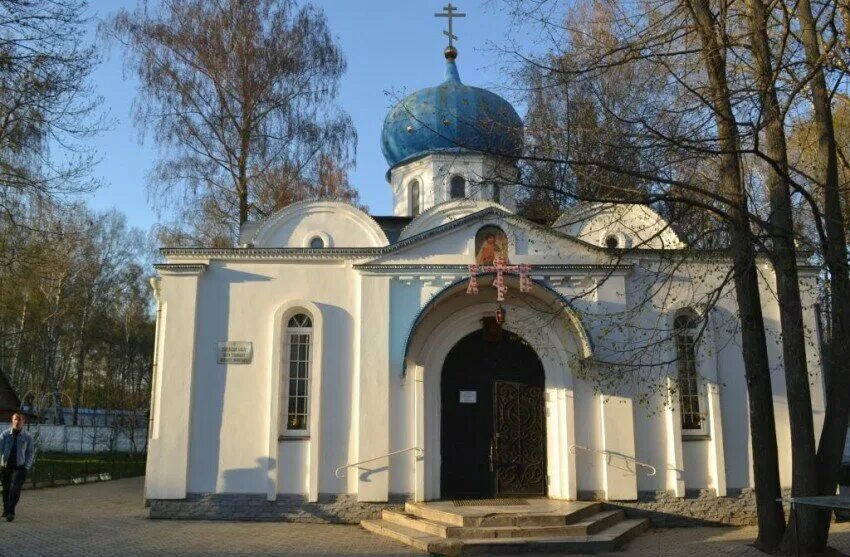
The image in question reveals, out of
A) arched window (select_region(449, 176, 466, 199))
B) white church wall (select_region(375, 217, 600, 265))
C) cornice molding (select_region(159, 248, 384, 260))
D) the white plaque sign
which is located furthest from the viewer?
arched window (select_region(449, 176, 466, 199))

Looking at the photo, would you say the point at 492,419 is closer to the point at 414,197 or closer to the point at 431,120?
the point at 414,197

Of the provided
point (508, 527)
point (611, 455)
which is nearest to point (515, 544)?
point (508, 527)

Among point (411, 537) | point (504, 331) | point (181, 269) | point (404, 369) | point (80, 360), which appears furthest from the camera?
point (80, 360)

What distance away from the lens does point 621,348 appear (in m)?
12.0

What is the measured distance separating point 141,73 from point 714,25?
48.4 feet

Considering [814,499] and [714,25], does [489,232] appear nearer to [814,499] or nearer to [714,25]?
[714,25]

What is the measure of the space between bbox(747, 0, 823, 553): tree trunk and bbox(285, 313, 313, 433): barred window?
22.4 ft

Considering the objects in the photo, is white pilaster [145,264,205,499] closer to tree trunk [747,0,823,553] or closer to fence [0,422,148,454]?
tree trunk [747,0,823,553]

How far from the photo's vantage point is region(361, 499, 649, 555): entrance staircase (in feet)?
31.7

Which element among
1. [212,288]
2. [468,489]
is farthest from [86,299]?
[468,489]

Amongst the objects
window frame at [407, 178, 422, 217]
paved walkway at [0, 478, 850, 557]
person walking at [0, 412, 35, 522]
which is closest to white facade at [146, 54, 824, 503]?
paved walkway at [0, 478, 850, 557]

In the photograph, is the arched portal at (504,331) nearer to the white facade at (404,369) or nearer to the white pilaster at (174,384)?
the white facade at (404,369)

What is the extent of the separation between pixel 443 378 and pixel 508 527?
3.03m

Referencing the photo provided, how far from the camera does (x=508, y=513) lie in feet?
34.0
